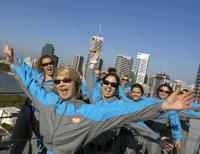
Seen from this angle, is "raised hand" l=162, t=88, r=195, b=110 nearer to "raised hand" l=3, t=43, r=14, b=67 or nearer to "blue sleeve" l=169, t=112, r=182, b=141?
"raised hand" l=3, t=43, r=14, b=67

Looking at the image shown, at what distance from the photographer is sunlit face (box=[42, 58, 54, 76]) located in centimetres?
315

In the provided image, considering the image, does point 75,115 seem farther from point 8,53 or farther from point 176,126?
point 176,126

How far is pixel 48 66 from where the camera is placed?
10.5 feet

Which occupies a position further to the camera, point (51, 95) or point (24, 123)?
point (24, 123)

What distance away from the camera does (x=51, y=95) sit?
1.80m

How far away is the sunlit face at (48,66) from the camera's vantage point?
124 inches

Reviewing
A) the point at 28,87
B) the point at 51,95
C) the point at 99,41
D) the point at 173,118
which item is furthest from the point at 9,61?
the point at 99,41

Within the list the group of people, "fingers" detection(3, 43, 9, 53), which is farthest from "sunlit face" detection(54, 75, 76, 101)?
"fingers" detection(3, 43, 9, 53)

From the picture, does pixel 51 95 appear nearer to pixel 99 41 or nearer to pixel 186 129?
pixel 186 129

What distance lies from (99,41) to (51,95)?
175886 millimetres

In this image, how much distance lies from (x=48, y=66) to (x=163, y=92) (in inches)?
104

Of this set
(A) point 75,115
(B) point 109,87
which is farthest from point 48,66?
(A) point 75,115

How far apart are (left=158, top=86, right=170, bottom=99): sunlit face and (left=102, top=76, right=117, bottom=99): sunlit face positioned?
4.99ft

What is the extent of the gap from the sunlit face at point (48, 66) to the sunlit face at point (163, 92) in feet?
8.29
